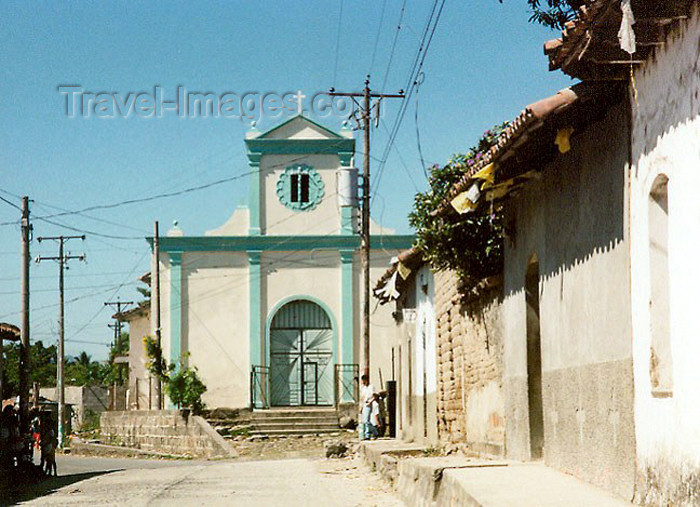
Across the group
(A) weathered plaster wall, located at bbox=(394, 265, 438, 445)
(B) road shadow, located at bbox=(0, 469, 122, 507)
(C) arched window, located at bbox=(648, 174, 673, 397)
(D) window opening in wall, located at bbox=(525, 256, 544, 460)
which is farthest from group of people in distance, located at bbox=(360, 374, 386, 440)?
(C) arched window, located at bbox=(648, 174, 673, 397)

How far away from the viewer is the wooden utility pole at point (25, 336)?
22425 mm

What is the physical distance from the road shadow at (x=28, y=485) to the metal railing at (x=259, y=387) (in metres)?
13.2

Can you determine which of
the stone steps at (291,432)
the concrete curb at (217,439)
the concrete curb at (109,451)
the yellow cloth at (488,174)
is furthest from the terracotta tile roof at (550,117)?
the stone steps at (291,432)

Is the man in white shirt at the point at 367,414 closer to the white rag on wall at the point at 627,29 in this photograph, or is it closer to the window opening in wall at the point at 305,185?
the window opening in wall at the point at 305,185

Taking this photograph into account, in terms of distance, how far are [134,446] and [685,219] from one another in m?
30.2

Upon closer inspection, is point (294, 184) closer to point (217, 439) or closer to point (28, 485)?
point (217, 439)

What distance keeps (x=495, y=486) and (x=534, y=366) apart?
9.85 ft

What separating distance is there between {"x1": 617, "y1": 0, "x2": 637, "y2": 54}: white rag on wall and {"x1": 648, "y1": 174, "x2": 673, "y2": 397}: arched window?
3.73ft

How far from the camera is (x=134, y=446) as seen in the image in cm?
3525

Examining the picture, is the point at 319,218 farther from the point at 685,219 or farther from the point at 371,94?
the point at 685,219

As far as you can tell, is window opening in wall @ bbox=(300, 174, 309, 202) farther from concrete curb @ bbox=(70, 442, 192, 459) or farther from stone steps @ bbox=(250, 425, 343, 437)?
concrete curb @ bbox=(70, 442, 192, 459)

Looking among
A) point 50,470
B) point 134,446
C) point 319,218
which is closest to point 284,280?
point 319,218

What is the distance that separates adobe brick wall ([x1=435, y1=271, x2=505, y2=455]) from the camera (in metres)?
14.3

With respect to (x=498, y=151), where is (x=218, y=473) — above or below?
below
